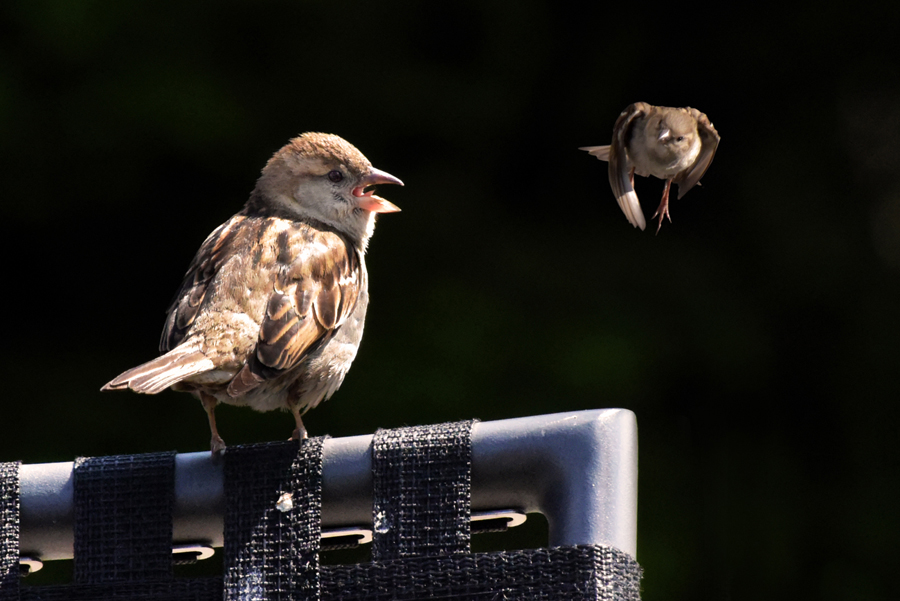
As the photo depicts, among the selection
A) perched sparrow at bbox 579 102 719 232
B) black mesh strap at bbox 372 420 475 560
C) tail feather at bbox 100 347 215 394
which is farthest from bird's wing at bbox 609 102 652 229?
tail feather at bbox 100 347 215 394

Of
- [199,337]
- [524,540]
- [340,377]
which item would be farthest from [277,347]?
[524,540]

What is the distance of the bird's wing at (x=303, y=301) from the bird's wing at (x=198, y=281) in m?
0.12

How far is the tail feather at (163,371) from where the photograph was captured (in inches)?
81.0

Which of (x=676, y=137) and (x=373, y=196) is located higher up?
(x=373, y=196)

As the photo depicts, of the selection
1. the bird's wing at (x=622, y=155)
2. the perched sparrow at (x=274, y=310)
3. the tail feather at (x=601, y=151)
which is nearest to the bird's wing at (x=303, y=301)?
the perched sparrow at (x=274, y=310)

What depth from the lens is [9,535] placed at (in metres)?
1.45

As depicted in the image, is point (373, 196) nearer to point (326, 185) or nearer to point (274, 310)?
point (326, 185)

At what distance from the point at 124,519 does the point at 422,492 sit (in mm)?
376

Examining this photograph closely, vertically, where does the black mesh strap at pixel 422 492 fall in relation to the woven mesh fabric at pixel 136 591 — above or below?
above

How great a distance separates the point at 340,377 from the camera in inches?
106

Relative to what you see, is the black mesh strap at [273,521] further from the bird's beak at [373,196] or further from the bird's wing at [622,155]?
the bird's beak at [373,196]

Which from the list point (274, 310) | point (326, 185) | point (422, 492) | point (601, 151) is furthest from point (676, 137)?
point (326, 185)

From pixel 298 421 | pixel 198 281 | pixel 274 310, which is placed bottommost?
pixel 298 421

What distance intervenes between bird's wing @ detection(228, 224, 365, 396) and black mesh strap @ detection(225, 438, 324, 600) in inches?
32.5
